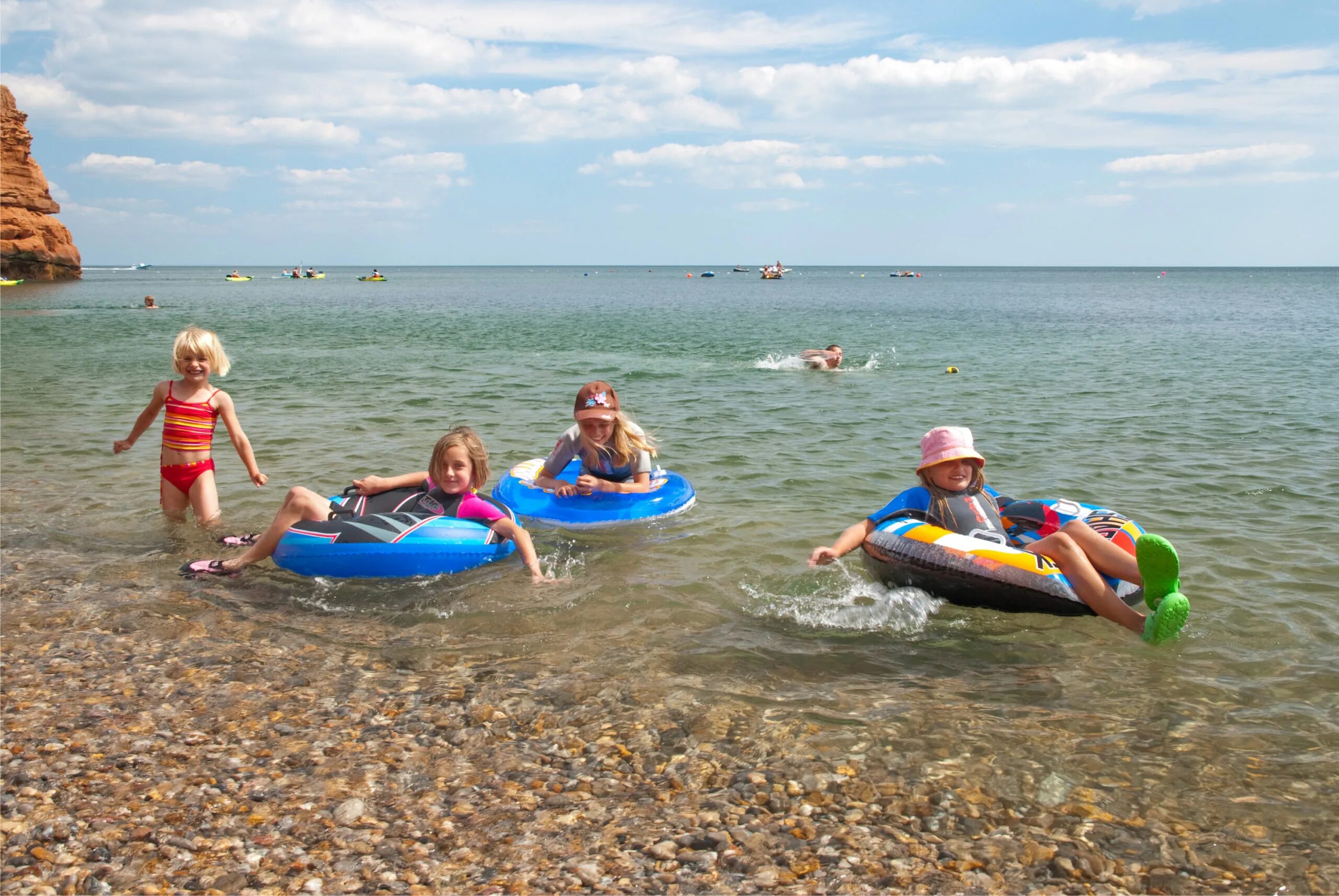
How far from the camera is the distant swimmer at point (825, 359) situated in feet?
70.5

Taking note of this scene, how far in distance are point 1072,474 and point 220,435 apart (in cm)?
1024

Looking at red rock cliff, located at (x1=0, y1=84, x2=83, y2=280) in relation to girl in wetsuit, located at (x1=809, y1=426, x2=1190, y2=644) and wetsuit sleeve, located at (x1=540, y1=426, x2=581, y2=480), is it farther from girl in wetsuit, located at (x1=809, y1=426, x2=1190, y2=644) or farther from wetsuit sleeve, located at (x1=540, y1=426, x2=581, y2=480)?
girl in wetsuit, located at (x1=809, y1=426, x2=1190, y2=644)

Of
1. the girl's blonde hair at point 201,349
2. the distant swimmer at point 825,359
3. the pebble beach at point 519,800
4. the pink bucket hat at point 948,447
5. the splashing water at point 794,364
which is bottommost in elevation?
the pebble beach at point 519,800

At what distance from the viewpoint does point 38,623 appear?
5.60 m

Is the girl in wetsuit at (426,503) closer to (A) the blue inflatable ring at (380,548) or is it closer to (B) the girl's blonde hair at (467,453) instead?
(B) the girl's blonde hair at (467,453)

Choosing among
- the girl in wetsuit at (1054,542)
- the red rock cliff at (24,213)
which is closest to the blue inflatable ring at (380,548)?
the girl in wetsuit at (1054,542)

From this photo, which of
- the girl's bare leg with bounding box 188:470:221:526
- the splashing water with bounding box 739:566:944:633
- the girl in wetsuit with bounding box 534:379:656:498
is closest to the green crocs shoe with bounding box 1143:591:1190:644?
the splashing water with bounding box 739:566:944:633

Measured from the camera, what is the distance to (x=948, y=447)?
20.6 feet

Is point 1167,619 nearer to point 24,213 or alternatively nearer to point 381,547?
point 381,547

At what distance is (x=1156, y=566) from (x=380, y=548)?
4.70m

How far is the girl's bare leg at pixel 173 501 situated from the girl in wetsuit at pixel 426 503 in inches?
36.6

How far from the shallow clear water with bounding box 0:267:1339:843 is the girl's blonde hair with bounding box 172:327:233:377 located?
1403 mm

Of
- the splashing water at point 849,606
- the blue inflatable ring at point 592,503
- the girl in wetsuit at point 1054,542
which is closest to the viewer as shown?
the girl in wetsuit at point 1054,542

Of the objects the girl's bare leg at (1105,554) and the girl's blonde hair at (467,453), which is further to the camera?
the girl's blonde hair at (467,453)
